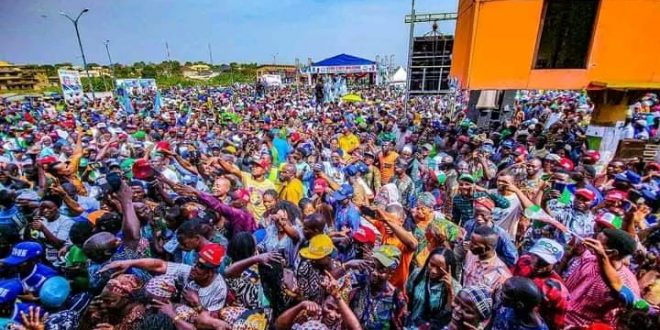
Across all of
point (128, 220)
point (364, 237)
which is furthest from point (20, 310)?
point (364, 237)

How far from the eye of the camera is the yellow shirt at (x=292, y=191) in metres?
4.90

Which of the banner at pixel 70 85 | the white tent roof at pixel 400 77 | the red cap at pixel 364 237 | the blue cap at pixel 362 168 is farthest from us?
the white tent roof at pixel 400 77

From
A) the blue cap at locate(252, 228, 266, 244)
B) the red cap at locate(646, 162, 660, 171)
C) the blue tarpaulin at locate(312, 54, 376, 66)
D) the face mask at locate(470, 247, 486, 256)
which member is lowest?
the blue cap at locate(252, 228, 266, 244)

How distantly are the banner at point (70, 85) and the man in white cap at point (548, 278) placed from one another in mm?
26101

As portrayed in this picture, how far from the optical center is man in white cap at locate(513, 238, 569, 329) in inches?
85.1

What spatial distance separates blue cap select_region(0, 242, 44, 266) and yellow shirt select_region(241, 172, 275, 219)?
2203 mm

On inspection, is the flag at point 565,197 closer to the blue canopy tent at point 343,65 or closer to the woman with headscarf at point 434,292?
the woman with headscarf at point 434,292

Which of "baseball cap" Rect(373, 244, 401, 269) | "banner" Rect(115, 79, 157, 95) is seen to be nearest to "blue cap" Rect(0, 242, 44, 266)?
"baseball cap" Rect(373, 244, 401, 269)

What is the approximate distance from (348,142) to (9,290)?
714 centimetres

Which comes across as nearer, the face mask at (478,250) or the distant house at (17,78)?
the face mask at (478,250)

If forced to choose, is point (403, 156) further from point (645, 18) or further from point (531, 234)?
point (645, 18)

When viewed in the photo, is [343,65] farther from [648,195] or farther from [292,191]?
[648,195]

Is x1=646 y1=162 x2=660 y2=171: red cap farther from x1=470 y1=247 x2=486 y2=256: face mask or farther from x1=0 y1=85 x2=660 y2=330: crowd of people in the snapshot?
x1=470 y1=247 x2=486 y2=256: face mask

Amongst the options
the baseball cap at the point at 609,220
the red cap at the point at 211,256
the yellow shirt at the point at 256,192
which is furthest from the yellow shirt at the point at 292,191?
the baseball cap at the point at 609,220
